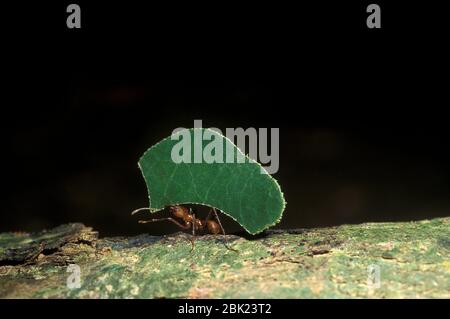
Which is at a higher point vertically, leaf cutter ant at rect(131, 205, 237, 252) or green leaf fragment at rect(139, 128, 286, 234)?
green leaf fragment at rect(139, 128, 286, 234)

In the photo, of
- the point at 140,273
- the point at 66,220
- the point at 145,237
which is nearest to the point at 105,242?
the point at 145,237

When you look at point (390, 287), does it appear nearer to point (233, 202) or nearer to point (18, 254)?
point (233, 202)

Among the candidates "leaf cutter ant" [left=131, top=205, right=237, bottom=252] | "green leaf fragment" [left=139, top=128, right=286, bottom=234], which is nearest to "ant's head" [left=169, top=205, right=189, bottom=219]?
"leaf cutter ant" [left=131, top=205, right=237, bottom=252]

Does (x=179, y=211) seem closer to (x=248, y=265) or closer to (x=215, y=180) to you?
(x=215, y=180)

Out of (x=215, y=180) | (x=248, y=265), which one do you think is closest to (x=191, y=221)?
(x=215, y=180)

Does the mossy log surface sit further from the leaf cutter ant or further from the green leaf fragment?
the leaf cutter ant
